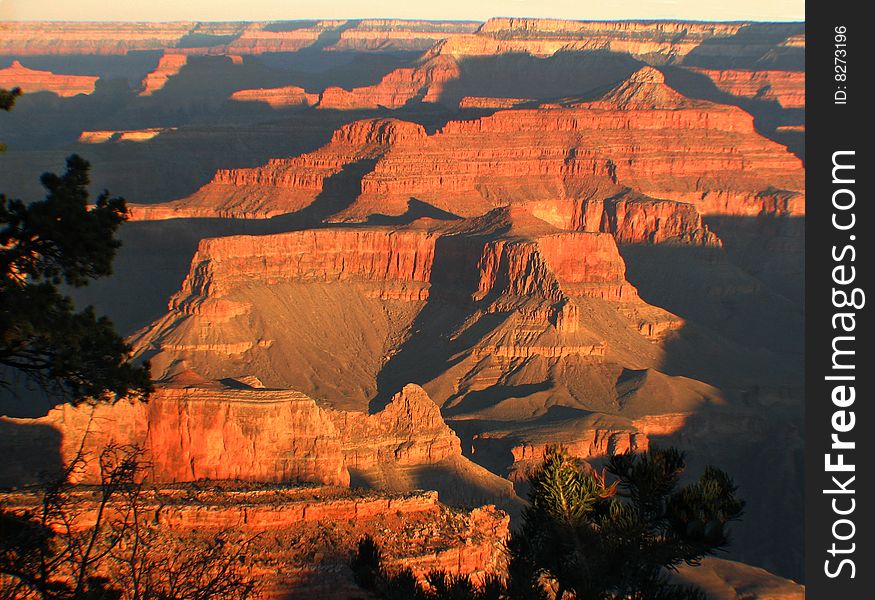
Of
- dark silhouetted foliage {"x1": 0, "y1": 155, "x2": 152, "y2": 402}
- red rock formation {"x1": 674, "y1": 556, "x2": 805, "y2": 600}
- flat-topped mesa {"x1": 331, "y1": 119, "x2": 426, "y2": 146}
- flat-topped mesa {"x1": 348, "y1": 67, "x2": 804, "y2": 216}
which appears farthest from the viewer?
flat-topped mesa {"x1": 331, "y1": 119, "x2": 426, "y2": 146}

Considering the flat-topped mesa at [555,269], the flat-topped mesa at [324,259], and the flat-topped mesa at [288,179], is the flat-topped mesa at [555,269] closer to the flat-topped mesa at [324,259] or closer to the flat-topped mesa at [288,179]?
the flat-topped mesa at [324,259]

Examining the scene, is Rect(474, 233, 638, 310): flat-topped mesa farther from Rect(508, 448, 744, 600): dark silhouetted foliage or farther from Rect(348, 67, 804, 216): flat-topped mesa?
Rect(508, 448, 744, 600): dark silhouetted foliage

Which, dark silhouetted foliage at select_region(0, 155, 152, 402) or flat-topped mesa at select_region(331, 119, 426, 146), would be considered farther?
flat-topped mesa at select_region(331, 119, 426, 146)

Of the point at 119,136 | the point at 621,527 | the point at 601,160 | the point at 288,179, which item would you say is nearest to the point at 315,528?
the point at 621,527

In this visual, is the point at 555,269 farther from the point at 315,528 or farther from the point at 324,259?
the point at 315,528

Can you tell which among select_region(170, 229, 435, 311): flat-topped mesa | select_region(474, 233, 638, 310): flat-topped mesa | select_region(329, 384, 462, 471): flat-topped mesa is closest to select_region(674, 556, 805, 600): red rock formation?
select_region(329, 384, 462, 471): flat-topped mesa

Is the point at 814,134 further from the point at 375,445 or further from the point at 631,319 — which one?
the point at 631,319

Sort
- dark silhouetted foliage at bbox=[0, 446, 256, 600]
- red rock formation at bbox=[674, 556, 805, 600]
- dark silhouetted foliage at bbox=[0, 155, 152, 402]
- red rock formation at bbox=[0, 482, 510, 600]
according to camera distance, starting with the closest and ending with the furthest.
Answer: dark silhouetted foliage at bbox=[0, 446, 256, 600], dark silhouetted foliage at bbox=[0, 155, 152, 402], red rock formation at bbox=[0, 482, 510, 600], red rock formation at bbox=[674, 556, 805, 600]
